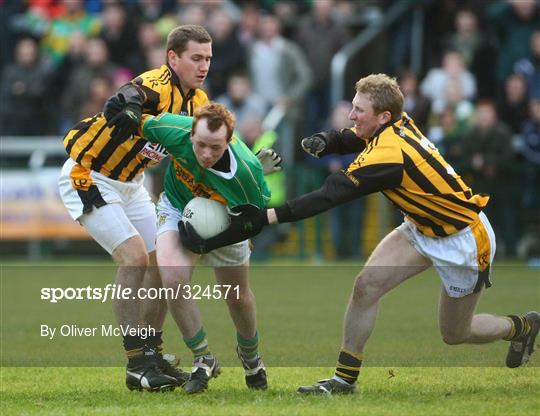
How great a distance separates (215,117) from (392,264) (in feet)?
4.59

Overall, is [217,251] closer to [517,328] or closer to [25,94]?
[517,328]

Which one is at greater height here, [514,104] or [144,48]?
[144,48]

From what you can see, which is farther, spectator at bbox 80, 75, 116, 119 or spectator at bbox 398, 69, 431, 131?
spectator at bbox 80, 75, 116, 119

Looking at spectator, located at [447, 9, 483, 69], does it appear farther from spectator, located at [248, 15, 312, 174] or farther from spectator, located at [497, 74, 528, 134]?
spectator, located at [248, 15, 312, 174]

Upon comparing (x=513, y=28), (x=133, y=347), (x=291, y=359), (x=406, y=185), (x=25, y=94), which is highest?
(x=513, y=28)

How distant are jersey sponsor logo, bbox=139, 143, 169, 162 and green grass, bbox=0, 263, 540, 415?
149cm

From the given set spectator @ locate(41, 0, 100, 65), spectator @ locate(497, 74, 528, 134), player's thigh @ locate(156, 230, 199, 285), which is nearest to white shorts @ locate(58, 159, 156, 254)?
player's thigh @ locate(156, 230, 199, 285)

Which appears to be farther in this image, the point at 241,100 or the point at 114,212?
the point at 241,100

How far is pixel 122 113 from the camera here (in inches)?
278

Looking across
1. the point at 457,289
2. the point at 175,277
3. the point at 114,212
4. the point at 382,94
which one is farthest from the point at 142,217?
the point at 457,289

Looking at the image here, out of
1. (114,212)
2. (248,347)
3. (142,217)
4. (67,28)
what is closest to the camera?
(248,347)

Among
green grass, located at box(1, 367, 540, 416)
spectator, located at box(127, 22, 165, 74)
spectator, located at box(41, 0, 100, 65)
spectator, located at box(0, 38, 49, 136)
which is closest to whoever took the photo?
green grass, located at box(1, 367, 540, 416)

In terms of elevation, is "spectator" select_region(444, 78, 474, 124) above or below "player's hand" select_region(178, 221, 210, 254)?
above

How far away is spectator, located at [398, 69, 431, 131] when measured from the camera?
14826 millimetres
